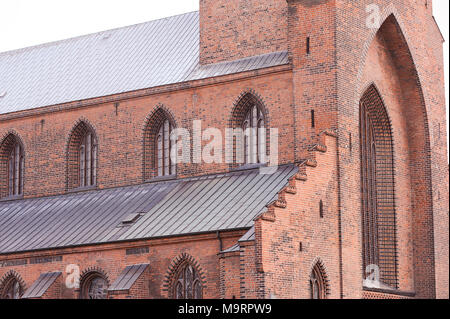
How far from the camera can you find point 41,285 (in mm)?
37875

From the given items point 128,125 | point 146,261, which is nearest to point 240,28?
point 128,125

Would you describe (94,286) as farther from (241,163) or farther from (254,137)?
(254,137)

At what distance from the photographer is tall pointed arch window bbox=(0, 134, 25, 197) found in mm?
44594

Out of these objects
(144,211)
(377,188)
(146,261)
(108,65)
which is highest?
(108,65)

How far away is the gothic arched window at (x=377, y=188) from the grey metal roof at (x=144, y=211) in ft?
11.7

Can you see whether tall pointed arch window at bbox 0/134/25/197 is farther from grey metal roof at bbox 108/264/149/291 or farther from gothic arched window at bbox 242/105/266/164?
gothic arched window at bbox 242/105/266/164

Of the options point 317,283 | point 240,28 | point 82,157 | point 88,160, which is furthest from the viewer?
point 82,157

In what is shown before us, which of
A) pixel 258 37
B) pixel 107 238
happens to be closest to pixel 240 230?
pixel 107 238

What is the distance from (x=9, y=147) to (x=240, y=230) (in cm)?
1463

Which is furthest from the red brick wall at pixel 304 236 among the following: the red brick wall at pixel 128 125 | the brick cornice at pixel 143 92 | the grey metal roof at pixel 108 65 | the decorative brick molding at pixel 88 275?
the decorative brick molding at pixel 88 275

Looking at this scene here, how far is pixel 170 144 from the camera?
133 feet

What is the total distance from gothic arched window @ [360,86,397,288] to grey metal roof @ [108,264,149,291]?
766 centimetres

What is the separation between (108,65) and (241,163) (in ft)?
27.7

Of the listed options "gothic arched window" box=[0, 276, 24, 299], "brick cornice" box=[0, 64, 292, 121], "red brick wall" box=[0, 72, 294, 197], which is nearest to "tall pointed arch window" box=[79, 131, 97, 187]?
"red brick wall" box=[0, 72, 294, 197]
